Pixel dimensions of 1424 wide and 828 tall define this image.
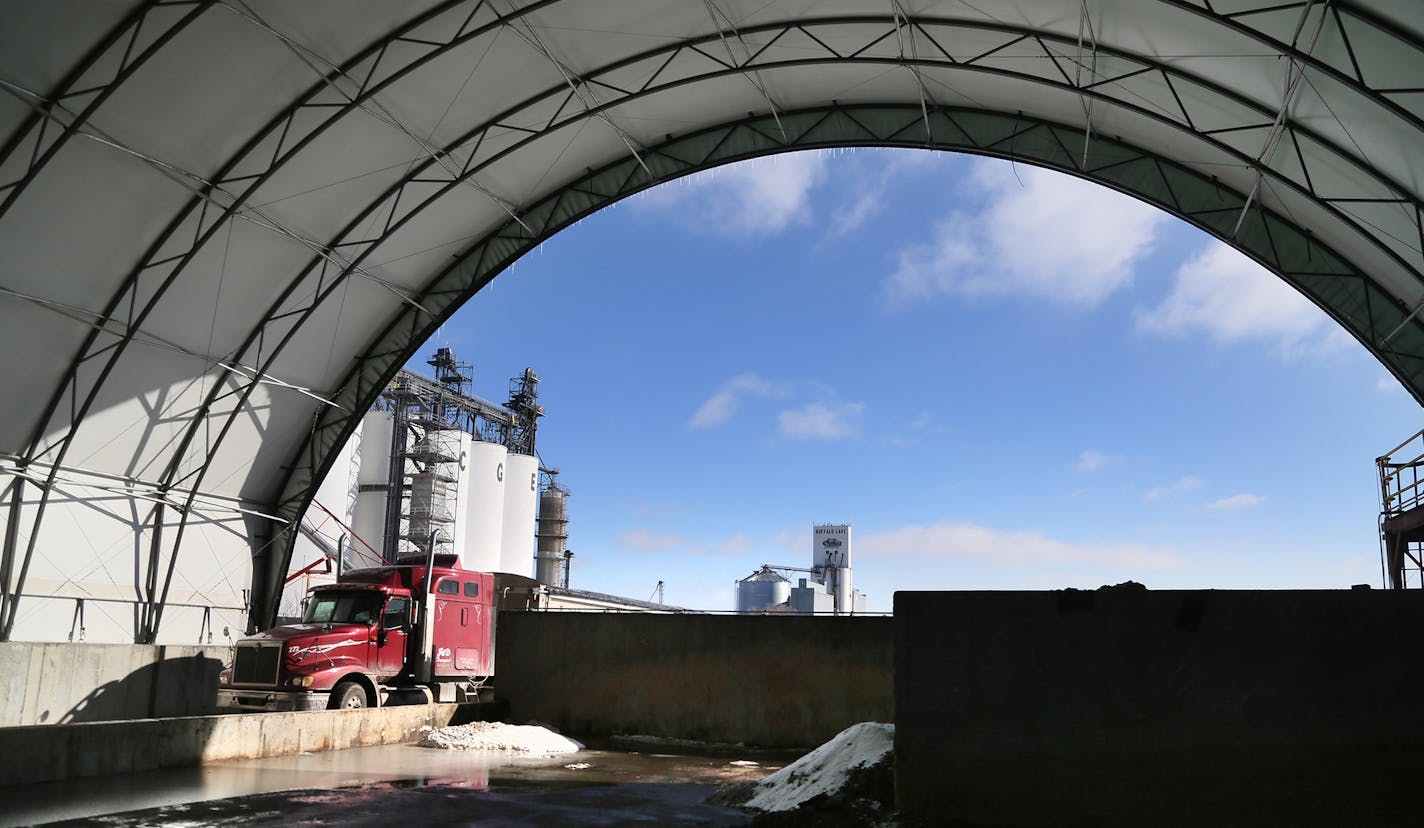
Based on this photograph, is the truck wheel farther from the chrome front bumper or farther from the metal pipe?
the metal pipe

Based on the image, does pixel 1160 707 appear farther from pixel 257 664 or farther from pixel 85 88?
pixel 85 88

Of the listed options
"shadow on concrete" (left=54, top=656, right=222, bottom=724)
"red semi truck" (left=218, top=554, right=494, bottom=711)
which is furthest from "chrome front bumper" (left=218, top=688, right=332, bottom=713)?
"shadow on concrete" (left=54, top=656, right=222, bottom=724)

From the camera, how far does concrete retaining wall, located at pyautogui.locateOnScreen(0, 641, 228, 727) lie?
16281 mm

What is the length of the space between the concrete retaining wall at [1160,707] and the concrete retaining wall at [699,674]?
27.9 ft

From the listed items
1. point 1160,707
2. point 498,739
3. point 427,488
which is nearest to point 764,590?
point 427,488

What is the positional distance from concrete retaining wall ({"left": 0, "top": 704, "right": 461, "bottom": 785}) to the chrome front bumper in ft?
4.21

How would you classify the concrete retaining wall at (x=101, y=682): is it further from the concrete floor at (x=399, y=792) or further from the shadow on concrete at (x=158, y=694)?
the concrete floor at (x=399, y=792)

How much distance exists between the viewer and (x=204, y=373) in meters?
23.7

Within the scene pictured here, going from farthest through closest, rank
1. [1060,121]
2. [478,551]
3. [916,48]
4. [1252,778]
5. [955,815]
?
[478,551], [1060,121], [916,48], [955,815], [1252,778]

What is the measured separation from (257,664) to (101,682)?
2.55 m

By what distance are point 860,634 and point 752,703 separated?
2279 mm

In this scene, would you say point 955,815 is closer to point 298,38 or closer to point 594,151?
point 298,38

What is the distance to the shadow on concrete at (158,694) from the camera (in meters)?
17.3

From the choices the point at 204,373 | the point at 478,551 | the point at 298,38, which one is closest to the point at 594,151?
the point at 298,38
